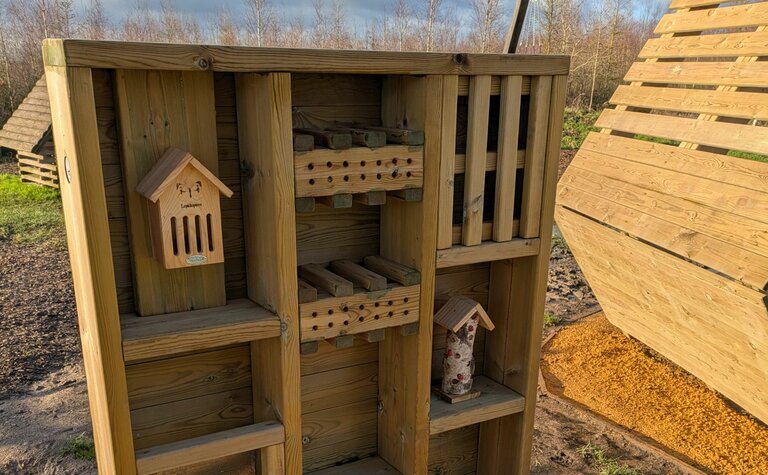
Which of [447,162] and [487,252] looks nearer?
[447,162]

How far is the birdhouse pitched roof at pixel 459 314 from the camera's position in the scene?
237 centimetres

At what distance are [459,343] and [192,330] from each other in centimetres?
103

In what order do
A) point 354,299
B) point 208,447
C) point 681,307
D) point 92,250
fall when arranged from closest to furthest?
point 92,250, point 208,447, point 354,299, point 681,307

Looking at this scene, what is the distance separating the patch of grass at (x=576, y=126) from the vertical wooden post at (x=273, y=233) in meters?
13.2

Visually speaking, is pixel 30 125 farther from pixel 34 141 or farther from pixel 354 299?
pixel 354 299

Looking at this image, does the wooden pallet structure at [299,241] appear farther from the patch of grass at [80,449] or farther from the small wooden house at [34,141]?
the small wooden house at [34,141]

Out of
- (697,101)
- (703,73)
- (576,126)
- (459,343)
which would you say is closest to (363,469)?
(459,343)

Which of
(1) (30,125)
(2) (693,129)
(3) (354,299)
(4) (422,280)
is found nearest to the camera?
(3) (354,299)

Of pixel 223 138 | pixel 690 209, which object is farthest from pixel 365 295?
pixel 690 209

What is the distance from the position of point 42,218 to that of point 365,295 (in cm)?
792

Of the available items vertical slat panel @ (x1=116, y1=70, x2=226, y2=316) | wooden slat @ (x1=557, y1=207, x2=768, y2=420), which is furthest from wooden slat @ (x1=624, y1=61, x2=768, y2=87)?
vertical slat panel @ (x1=116, y1=70, x2=226, y2=316)

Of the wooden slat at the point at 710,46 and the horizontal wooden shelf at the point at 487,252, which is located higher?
the wooden slat at the point at 710,46

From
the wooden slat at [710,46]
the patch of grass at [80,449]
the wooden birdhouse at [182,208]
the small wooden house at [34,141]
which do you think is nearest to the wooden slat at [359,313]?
the wooden birdhouse at [182,208]

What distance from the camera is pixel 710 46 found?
4.05 m
